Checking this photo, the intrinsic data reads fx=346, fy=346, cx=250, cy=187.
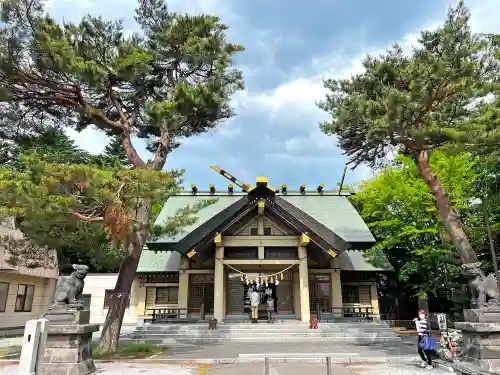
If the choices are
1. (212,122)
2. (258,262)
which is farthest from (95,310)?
(212,122)

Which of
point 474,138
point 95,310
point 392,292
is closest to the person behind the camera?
point 474,138

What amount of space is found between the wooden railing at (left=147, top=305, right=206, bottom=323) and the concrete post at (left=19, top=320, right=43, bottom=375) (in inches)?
550

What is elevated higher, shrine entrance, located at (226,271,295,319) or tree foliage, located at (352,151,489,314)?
tree foliage, located at (352,151,489,314)

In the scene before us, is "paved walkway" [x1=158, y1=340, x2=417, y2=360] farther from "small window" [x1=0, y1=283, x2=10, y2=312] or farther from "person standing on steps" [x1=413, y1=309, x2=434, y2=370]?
"small window" [x1=0, y1=283, x2=10, y2=312]

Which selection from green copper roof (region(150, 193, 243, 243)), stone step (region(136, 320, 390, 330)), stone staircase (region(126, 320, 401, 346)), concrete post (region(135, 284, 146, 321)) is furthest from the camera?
green copper roof (region(150, 193, 243, 243))

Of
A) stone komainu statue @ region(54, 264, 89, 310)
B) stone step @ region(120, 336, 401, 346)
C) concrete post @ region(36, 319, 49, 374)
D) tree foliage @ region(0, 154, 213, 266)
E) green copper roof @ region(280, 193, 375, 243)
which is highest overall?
green copper roof @ region(280, 193, 375, 243)

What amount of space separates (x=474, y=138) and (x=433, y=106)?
2.33m

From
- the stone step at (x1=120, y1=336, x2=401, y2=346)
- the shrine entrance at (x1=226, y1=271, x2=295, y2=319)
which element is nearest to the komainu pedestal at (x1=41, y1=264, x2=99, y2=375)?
the stone step at (x1=120, y1=336, x2=401, y2=346)

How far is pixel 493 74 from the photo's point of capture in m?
11.1

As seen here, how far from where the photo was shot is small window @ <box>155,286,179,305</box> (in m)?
21.0

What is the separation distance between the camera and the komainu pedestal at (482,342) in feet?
25.4

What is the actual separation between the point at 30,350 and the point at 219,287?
1323 cm

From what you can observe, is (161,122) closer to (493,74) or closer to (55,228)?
(55,228)

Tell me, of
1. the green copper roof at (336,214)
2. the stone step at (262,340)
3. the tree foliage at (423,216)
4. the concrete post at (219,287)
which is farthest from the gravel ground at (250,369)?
the green copper roof at (336,214)
